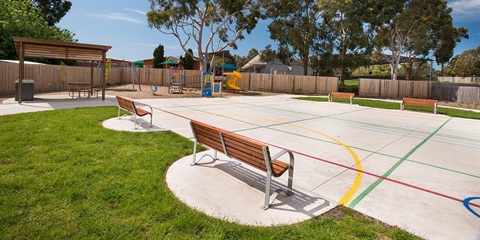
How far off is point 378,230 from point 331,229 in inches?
21.3

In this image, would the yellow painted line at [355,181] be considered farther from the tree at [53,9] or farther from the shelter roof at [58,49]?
the tree at [53,9]

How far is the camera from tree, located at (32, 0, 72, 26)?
4269 cm

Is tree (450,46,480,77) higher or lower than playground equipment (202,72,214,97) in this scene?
higher

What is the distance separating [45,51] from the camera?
51.2ft

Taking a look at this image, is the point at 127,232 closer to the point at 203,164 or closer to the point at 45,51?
the point at 203,164

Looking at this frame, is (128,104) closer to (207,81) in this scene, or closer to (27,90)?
(27,90)

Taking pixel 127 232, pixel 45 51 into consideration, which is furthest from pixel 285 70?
pixel 127 232

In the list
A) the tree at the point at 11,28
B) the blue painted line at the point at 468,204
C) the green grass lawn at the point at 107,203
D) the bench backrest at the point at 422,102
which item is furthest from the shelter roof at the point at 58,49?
the bench backrest at the point at 422,102

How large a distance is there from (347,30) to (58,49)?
104 ft

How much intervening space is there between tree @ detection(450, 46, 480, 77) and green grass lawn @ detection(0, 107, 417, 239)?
249ft

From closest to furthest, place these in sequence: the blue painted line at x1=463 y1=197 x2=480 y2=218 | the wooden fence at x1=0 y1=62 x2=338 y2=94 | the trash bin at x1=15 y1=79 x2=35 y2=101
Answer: the blue painted line at x1=463 y1=197 x2=480 y2=218 < the trash bin at x1=15 y1=79 x2=35 y2=101 < the wooden fence at x1=0 y1=62 x2=338 y2=94

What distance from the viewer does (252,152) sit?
392cm

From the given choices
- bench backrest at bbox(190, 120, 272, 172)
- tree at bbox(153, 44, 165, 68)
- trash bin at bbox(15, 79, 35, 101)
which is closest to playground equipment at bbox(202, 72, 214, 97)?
trash bin at bbox(15, 79, 35, 101)

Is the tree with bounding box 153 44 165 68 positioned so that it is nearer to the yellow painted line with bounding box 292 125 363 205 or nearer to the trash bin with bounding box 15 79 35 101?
the trash bin with bounding box 15 79 35 101
